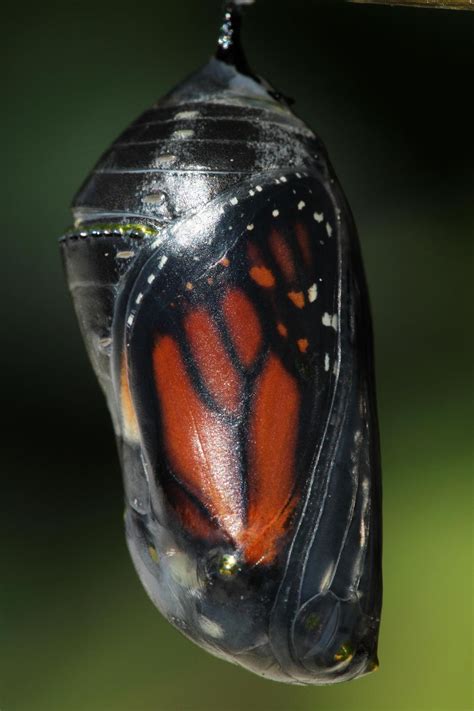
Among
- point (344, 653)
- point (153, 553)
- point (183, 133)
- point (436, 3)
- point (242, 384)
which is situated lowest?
point (344, 653)

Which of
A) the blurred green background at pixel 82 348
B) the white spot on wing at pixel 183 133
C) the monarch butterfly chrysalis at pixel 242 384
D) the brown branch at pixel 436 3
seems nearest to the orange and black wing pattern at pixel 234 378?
the monarch butterfly chrysalis at pixel 242 384

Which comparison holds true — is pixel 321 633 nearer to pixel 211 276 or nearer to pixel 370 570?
pixel 370 570

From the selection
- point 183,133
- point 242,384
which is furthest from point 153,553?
point 183,133

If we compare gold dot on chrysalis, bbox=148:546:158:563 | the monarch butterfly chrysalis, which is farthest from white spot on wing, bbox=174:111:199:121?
gold dot on chrysalis, bbox=148:546:158:563

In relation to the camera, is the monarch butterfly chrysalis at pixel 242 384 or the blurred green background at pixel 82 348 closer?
the monarch butterfly chrysalis at pixel 242 384

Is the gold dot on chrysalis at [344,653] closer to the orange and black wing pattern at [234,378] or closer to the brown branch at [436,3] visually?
the orange and black wing pattern at [234,378]

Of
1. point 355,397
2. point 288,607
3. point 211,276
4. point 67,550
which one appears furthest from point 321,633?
point 67,550

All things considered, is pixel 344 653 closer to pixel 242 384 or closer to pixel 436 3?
pixel 242 384
